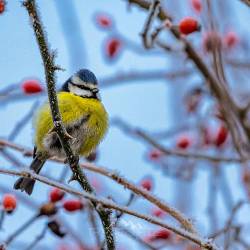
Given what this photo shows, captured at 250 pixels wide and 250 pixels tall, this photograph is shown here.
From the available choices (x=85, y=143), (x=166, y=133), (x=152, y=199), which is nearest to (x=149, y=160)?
(x=166, y=133)

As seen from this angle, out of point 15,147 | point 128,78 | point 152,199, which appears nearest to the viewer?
point 152,199

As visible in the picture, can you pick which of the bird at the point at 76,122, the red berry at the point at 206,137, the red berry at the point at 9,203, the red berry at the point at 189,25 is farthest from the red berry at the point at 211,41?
the red berry at the point at 9,203

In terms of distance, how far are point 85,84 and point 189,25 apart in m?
0.62

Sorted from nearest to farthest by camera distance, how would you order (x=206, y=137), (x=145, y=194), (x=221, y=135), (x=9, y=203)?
1. (x=145, y=194)
2. (x=9, y=203)
3. (x=221, y=135)
4. (x=206, y=137)

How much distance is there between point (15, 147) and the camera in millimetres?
2688

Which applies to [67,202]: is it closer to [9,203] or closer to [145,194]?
[9,203]

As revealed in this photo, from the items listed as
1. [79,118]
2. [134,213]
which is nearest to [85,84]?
[79,118]

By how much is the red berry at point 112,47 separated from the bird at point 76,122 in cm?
114

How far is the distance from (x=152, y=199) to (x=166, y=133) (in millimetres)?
1512

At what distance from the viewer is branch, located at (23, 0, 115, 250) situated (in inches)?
63.8

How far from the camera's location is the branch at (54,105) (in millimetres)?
1621

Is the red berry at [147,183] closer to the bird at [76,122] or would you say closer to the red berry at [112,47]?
the bird at [76,122]

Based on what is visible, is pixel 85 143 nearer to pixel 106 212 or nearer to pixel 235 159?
pixel 235 159

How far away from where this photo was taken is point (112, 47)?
4203mm
